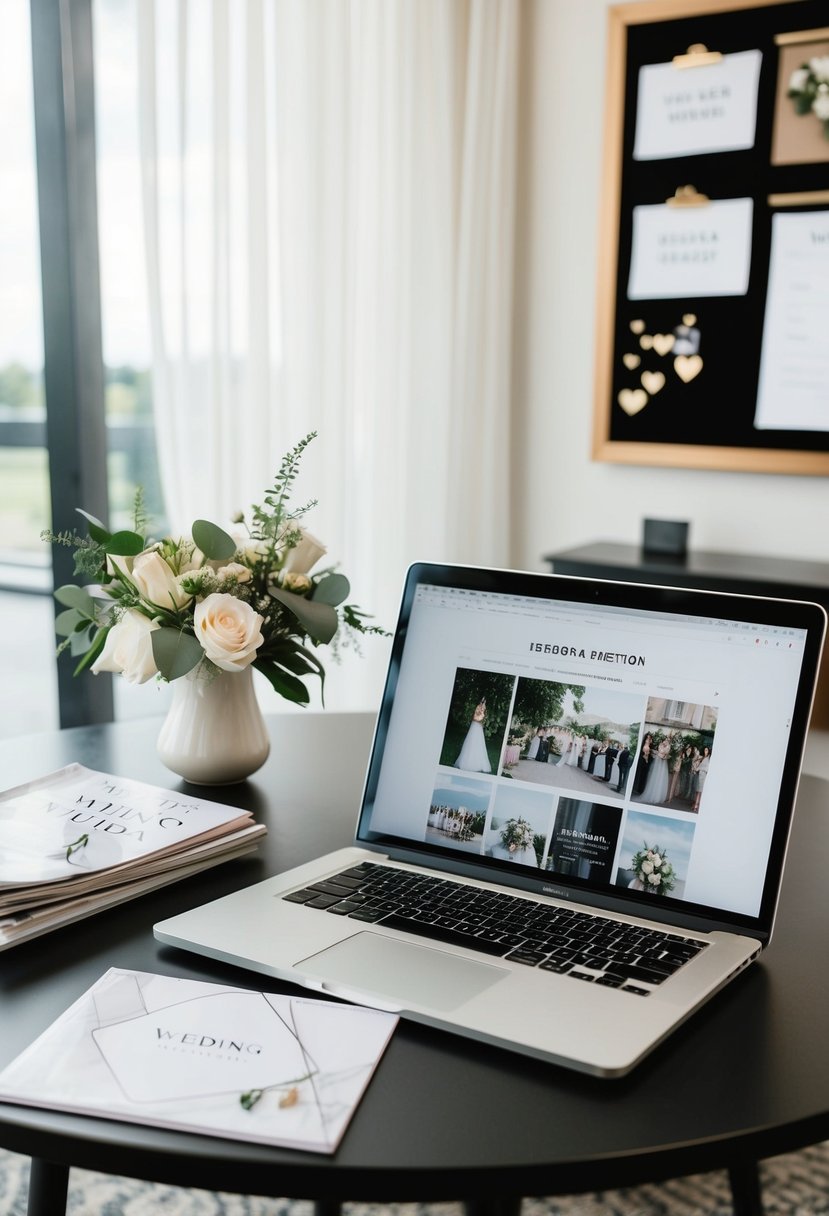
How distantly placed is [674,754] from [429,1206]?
0.98m

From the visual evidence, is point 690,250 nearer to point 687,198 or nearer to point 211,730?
point 687,198

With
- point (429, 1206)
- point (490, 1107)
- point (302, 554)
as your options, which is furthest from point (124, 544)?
point (429, 1206)

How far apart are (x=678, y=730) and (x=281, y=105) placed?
2075 millimetres

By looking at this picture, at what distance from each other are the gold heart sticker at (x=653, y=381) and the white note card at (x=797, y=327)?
25 cm

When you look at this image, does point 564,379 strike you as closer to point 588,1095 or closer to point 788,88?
point 788,88

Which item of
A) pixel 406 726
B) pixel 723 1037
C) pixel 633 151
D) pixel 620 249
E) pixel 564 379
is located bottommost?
pixel 723 1037

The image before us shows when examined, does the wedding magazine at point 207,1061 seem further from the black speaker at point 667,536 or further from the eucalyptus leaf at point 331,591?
the black speaker at point 667,536

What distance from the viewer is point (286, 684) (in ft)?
4.11

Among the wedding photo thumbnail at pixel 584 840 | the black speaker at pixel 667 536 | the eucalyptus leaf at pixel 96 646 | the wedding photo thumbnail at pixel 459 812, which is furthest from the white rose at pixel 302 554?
the black speaker at pixel 667 536

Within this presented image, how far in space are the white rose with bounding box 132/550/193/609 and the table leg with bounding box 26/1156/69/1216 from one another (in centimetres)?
53

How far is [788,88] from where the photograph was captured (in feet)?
8.55

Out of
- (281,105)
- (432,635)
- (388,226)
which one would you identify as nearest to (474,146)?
(388,226)

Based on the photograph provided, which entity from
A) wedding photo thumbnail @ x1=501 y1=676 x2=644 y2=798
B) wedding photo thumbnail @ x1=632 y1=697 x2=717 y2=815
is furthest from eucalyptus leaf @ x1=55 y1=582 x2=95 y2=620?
wedding photo thumbnail @ x1=632 y1=697 x2=717 y2=815

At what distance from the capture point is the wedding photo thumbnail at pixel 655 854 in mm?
902
